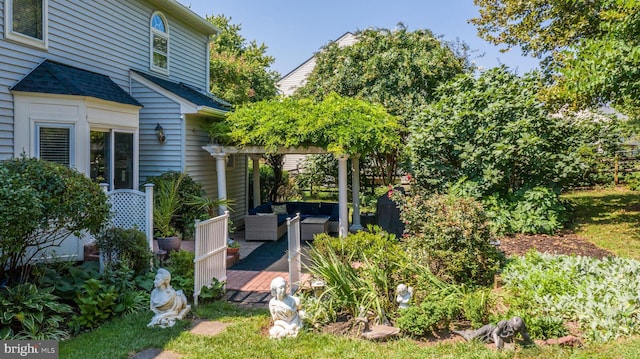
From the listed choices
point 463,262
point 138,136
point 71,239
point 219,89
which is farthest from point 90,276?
point 219,89

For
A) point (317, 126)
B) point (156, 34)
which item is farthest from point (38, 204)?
point (156, 34)

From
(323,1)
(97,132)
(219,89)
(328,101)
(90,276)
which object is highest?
(323,1)

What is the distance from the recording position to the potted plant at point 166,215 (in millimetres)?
7773

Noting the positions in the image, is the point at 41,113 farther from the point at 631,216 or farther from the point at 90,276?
the point at 631,216

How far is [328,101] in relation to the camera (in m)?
9.57

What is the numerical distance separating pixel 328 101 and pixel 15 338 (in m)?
7.09

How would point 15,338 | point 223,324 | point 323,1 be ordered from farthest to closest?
point 323,1 → point 223,324 → point 15,338

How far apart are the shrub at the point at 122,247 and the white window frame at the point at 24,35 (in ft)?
11.8

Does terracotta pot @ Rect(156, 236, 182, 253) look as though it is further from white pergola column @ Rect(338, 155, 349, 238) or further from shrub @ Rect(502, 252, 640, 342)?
shrub @ Rect(502, 252, 640, 342)

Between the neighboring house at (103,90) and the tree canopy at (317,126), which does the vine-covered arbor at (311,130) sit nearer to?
the tree canopy at (317,126)

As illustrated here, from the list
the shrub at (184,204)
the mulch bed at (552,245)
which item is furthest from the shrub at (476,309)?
the shrub at (184,204)

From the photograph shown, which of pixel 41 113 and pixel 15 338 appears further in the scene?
pixel 41 113

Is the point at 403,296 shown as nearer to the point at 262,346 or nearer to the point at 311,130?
the point at 262,346

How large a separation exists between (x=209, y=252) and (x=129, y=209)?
67.7 inches
